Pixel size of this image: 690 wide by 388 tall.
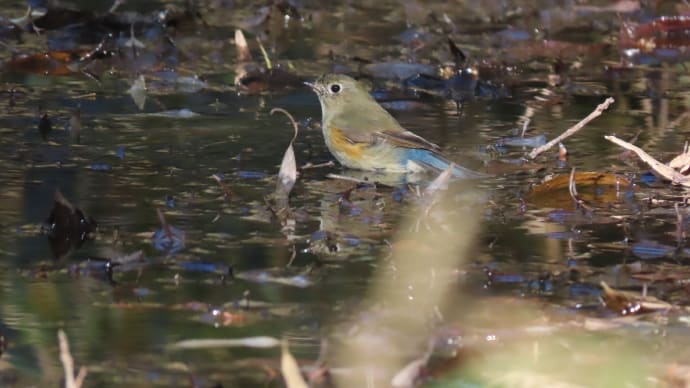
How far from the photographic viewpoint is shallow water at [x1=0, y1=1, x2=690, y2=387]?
13.3ft

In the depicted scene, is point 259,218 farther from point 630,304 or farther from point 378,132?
point 630,304

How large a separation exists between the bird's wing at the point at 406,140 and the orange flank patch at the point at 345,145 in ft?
0.34

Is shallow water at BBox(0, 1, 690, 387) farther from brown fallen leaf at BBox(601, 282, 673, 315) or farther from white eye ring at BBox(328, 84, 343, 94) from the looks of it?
white eye ring at BBox(328, 84, 343, 94)

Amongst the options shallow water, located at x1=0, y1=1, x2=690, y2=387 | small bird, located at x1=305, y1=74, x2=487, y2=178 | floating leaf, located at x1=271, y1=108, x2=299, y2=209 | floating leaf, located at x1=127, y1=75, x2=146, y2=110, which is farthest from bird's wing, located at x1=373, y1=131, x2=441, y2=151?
floating leaf, located at x1=127, y1=75, x2=146, y2=110

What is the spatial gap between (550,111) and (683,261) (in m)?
2.98

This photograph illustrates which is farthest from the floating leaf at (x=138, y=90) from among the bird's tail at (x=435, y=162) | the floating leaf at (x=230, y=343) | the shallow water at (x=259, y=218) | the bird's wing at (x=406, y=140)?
the floating leaf at (x=230, y=343)

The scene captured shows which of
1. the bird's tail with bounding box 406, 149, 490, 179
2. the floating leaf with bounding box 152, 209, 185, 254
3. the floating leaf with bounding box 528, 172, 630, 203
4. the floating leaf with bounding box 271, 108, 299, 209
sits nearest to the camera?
the floating leaf with bounding box 152, 209, 185, 254

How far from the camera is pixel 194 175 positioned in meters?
6.09

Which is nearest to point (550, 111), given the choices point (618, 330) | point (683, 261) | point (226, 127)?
point (226, 127)

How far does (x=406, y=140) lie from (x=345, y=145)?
0.96 feet

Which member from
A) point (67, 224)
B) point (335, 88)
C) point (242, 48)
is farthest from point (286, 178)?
point (242, 48)

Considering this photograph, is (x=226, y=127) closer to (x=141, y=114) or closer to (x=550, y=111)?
(x=141, y=114)

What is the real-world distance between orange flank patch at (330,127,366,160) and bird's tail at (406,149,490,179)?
0.74ft

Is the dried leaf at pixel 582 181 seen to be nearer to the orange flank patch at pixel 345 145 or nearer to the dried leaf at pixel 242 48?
the orange flank patch at pixel 345 145
